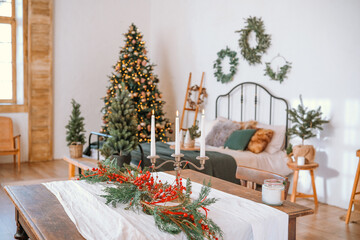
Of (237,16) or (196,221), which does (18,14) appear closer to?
(237,16)

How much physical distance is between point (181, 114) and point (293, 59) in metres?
2.76

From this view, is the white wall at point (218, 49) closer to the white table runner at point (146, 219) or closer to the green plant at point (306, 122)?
the green plant at point (306, 122)

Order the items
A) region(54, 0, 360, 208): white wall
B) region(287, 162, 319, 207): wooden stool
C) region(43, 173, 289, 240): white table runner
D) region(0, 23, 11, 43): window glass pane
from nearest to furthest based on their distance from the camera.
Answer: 1. region(43, 173, 289, 240): white table runner
2. region(287, 162, 319, 207): wooden stool
3. region(54, 0, 360, 208): white wall
4. region(0, 23, 11, 43): window glass pane

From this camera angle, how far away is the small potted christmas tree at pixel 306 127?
477 cm

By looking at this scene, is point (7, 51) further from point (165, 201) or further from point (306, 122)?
point (165, 201)

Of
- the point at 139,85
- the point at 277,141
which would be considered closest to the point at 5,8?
the point at 139,85

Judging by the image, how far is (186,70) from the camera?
747 cm

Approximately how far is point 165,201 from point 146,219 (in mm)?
111

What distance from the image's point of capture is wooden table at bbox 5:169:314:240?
168 cm

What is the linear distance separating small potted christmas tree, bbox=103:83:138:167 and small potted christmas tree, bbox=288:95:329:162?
84.2 inches

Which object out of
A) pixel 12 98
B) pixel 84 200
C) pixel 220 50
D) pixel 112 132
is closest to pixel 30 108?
pixel 12 98

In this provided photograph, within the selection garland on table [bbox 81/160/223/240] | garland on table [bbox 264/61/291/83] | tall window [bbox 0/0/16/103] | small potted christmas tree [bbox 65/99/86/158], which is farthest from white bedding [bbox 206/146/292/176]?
tall window [bbox 0/0/16/103]

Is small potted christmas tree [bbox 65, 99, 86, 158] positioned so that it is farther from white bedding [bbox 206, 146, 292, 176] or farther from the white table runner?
the white table runner

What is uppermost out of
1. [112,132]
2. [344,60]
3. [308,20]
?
[308,20]
